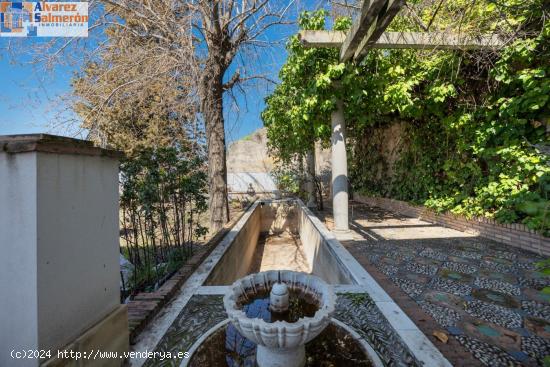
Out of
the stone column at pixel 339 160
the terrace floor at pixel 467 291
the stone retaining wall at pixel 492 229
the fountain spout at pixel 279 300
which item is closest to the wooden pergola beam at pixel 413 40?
the stone column at pixel 339 160

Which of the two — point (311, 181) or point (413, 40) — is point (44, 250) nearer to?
point (413, 40)

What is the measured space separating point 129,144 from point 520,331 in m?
9.55

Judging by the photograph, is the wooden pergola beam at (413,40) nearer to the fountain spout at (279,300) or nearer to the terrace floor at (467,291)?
the terrace floor at (467,291)

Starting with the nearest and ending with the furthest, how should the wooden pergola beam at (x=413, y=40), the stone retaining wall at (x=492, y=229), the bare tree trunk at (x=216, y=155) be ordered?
the stone retaining wall at (x=492, y=229)
the wooden pergola beam at (x=413, y=40)
the bare tree trunk at (x=216, y=155)

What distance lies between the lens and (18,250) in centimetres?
103

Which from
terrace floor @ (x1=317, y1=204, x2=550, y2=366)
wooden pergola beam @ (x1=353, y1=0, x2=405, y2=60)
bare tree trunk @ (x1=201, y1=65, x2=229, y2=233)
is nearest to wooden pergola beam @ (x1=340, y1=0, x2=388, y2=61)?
wooden pergola beam @ (x1=353, y1=0, x2=405, y2=60)

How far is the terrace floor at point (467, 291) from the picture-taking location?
185cm

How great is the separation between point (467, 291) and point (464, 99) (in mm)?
4069

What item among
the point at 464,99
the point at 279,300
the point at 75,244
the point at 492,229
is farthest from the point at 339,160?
the point at 75,244

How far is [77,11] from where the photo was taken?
4.32 meters

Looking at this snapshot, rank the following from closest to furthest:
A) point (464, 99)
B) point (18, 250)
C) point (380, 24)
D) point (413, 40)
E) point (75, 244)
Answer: point (18, 250) → point (75, 244) → point (380, 24) → point (413, 40) → point (464, 99)

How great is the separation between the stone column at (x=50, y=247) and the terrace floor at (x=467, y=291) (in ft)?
7.09

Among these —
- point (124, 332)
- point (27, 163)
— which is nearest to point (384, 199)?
point (124, 332)

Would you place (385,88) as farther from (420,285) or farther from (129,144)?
(129,144)
